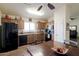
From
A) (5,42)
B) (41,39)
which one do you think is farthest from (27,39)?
(5,42)

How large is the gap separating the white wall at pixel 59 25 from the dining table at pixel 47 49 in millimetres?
90

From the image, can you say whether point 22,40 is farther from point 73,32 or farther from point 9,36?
point 73,32

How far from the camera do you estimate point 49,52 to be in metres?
1.45

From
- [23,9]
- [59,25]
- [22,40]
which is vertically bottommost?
[22,40]

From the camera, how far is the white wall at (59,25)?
4.83 feet

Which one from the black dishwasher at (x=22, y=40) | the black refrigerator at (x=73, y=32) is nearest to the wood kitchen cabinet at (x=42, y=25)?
the black dishwasher at (x=22, y=40)

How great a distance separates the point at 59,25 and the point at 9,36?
752 millimetres

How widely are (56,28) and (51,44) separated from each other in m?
0.25

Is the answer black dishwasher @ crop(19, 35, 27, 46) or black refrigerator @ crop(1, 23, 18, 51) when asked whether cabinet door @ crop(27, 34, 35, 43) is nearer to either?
black dishwasher @ crop(19, 35, 27, 46)

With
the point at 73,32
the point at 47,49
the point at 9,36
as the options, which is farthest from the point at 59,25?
the point at 9,36

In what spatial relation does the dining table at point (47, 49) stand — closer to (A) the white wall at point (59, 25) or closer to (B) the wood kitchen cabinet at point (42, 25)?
(A) the white wall at point (59, 25)

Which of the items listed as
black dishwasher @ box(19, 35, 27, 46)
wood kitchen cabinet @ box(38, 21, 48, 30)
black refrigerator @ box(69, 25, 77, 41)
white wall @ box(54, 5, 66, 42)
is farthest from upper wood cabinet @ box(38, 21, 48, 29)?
black refrigerator @ box(69, 25, 77, 41)

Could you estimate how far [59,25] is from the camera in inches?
59.2

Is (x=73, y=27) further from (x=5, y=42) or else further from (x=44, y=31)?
(x=5, y=42)
